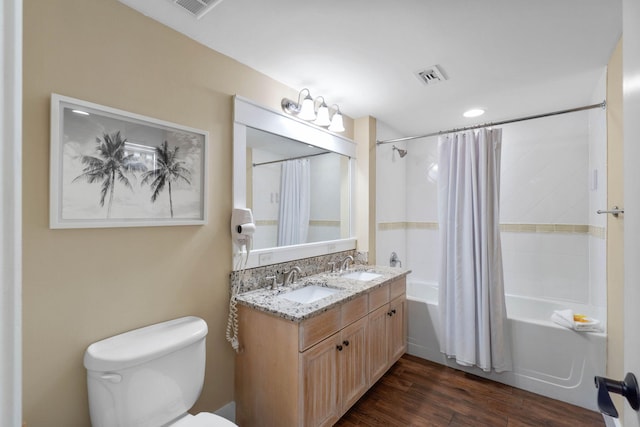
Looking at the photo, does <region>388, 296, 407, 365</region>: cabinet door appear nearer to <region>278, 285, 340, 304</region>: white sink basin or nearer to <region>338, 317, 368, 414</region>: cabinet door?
<region>338, 317, 368, 414</region>: cabinet door

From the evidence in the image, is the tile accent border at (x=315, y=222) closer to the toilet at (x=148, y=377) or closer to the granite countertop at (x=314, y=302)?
the granite countertop at (x=314, y=302)

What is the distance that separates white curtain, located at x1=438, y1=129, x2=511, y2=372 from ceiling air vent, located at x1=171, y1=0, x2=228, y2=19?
7.11 ft

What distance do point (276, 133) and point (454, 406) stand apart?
2326 mm

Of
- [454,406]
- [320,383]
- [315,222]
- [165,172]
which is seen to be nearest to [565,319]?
[454,406]

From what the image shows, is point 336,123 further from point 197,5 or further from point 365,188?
point 197,5

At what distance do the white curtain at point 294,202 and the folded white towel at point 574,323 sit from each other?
2.04 m

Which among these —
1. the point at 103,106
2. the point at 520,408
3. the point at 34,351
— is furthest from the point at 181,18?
the point at 520,408

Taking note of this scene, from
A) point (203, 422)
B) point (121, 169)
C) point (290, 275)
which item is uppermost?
point (121, 169)

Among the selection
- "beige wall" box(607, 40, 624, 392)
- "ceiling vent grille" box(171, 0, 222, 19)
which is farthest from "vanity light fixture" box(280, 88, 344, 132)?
"beige wall" box(607, 40, 624, 392)

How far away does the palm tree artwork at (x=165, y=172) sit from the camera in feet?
5.01

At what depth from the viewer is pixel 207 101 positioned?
177 cm

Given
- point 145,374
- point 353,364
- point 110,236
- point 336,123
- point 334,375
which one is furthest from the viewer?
point 336,123

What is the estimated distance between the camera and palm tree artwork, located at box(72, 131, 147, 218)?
1323mm

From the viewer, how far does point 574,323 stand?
7.11 feet
